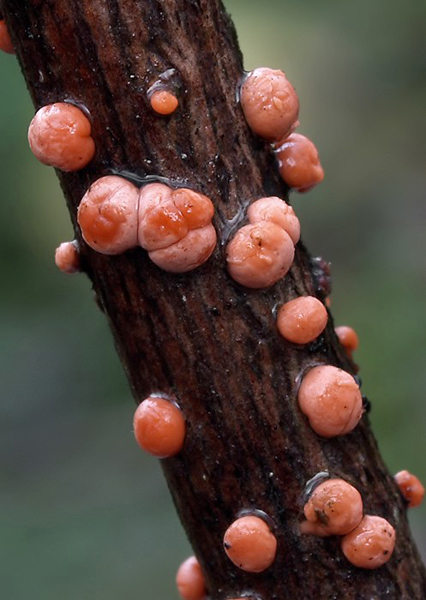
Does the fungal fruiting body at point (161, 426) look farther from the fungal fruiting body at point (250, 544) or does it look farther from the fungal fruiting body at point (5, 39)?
the fungal fruiting body at point (5, 39)

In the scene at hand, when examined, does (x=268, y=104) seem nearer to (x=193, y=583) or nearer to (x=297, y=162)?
(x=297, y=162)

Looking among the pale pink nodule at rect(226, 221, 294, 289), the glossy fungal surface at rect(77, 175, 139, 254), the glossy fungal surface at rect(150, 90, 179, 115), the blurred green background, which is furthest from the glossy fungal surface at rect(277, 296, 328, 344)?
the blurred green background

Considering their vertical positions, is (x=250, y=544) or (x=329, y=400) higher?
(x=329, y=400)

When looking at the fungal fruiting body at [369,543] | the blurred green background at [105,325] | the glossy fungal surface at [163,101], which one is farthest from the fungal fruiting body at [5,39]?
the blurred green background at [105,325]

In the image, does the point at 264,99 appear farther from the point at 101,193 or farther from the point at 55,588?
the point at 55,588


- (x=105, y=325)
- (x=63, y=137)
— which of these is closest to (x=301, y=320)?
(x=63, y=137)

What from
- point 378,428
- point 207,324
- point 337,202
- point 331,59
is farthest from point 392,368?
point 207,324

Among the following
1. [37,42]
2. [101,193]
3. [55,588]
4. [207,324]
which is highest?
[37,42]
